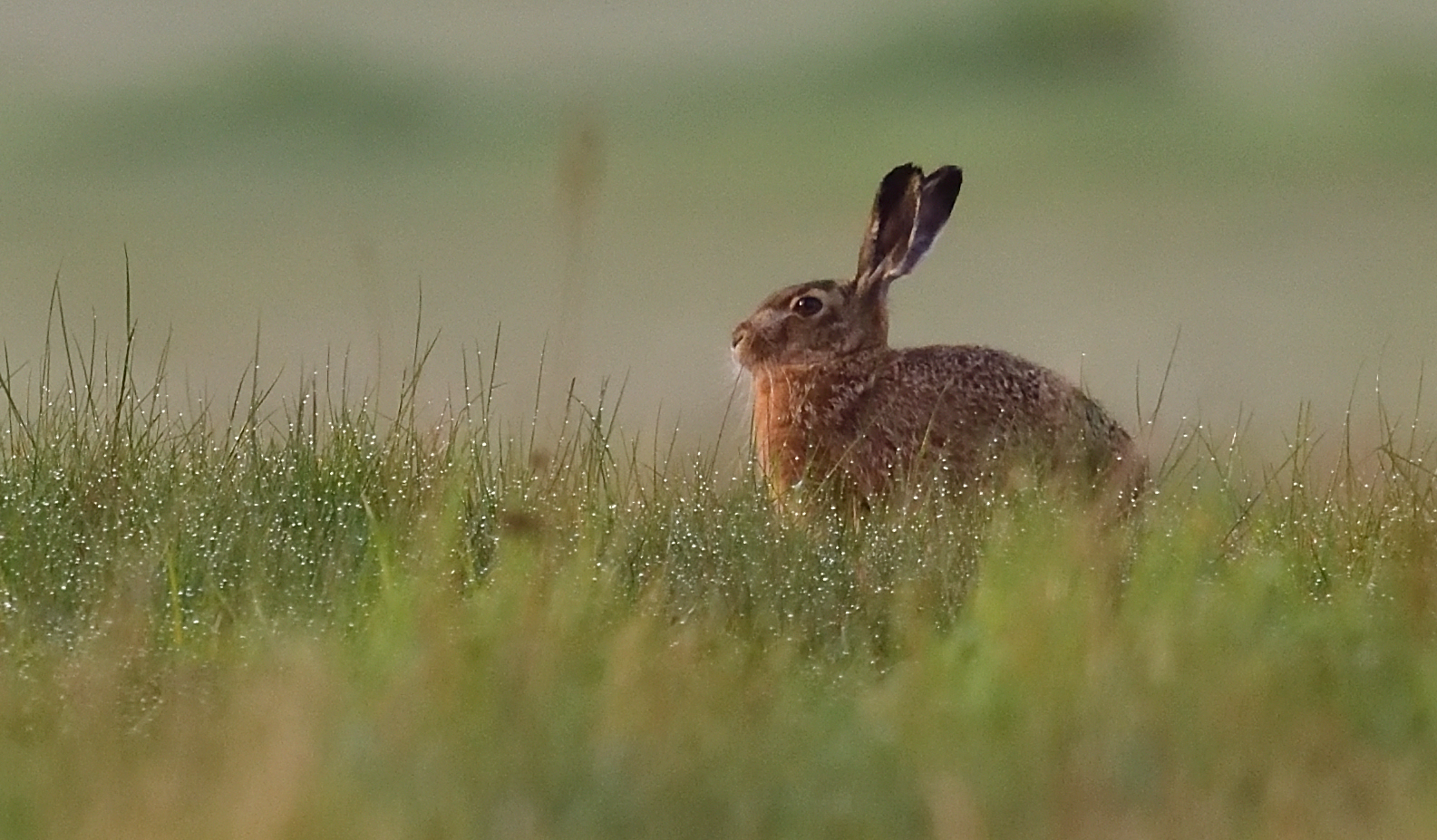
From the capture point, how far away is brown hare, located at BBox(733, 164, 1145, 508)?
19.0 feet

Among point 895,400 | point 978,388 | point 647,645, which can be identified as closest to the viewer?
point 647,645

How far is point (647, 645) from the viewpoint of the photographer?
13.2ft

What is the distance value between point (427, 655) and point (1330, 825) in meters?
1.44

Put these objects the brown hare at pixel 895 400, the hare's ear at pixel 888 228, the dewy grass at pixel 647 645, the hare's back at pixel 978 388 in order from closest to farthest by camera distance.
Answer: the dewy grass at pixel 647 645
the brown hare at pixel 895 400
the hare's back at pixel 978 388
the hare's ear at pixel 888 228

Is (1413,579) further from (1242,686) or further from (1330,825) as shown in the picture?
(1330,825)

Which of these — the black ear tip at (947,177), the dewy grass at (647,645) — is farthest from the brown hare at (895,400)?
the dewy grass at (647,645)

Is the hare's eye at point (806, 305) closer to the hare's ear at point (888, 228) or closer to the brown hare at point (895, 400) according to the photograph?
the brown hare at point (895, 400)

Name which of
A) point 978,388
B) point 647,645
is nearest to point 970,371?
point 978,388

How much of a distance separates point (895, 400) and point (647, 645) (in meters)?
2.27

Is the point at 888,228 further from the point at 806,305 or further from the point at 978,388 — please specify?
the point at 978,388

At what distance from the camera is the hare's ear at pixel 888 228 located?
6.80 meters

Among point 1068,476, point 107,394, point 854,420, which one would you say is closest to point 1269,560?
point 1068,476

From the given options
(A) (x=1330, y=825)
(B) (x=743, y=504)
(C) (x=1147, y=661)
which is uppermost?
(B) (x=743, y=504)

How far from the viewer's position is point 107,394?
5539mm
